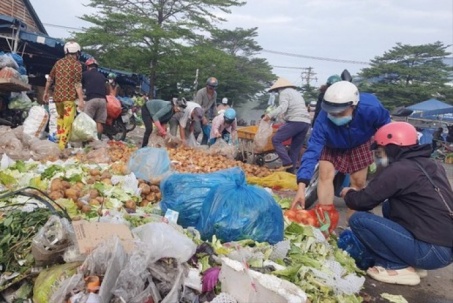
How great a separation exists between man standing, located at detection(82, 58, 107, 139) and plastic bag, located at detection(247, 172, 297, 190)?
141 inches

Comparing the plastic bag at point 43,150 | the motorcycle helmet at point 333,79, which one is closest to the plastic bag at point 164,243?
the plastic bag at point 43,150

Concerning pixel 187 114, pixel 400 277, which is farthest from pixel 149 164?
pixel 187 114

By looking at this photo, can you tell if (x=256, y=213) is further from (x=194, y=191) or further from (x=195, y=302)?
(x=195, y=302)

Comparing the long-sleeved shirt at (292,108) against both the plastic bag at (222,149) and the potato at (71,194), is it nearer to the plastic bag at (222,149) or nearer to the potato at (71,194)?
the plastic bag at (222,149)

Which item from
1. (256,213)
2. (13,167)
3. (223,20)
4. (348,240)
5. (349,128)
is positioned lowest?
(13,167)

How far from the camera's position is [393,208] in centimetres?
348

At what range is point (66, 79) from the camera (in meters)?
7.00

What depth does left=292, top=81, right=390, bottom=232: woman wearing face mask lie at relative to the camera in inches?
155

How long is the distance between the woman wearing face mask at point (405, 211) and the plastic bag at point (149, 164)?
2.34 meters

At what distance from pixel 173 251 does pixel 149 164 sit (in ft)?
8.97

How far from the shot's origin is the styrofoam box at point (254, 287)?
2088 mm

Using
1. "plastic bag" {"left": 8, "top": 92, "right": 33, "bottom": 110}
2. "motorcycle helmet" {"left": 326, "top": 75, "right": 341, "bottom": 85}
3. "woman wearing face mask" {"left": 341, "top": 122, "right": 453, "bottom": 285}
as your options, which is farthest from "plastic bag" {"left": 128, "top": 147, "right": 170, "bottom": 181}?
"plastic bag" {"left": 8, "top": 92, "right": 33, "bottom": 110}

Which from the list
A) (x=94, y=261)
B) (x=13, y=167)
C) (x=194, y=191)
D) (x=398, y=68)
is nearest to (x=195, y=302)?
(x=94, y=261)

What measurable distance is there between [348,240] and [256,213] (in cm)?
124
